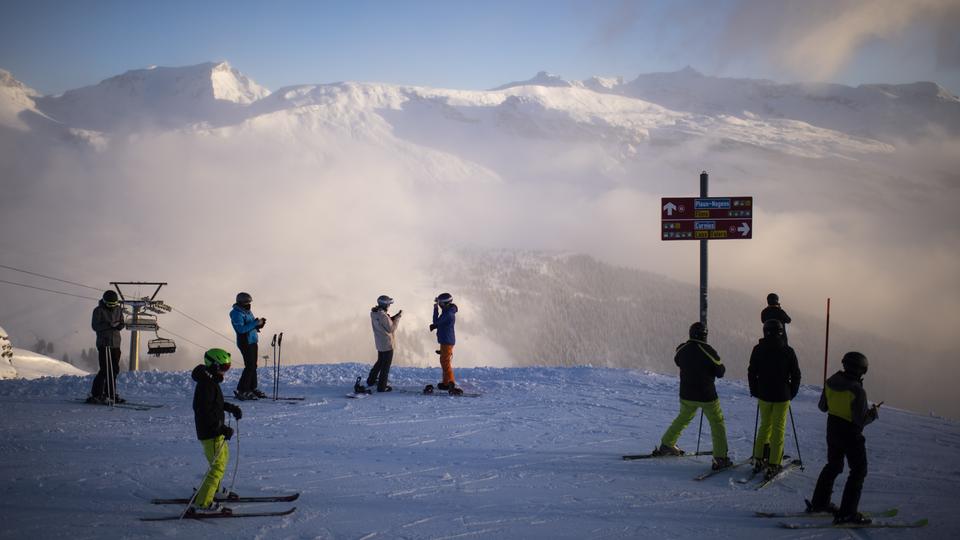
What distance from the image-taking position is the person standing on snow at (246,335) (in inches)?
509

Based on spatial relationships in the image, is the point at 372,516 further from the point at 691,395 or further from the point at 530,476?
the point at 691,395

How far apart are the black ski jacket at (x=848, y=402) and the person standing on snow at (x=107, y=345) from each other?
40.5 feet

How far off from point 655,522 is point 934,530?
2.96 meters

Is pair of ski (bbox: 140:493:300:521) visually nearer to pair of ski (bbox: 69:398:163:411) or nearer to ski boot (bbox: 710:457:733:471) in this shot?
ski boot (bbox: 710:457:733:471)

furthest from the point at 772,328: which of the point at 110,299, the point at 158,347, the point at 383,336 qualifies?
the point at 158,347

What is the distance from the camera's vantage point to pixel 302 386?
1533cm

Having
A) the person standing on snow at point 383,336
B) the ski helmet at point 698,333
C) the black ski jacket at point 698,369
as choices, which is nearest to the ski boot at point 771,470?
the black ski jacket at point 698,369

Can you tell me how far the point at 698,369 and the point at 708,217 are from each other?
9.17 m

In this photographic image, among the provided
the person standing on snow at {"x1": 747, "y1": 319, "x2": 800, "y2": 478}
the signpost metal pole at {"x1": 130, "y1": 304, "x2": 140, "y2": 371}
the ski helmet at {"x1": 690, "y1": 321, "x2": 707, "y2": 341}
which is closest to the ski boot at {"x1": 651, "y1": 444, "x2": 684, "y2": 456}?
the person standing on snow at {"x1": 747, "y1": 319, "x2": 800, "y2": 478}

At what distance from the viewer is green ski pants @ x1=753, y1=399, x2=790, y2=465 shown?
7996 millimetres

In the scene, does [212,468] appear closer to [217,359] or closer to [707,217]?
[217,359]

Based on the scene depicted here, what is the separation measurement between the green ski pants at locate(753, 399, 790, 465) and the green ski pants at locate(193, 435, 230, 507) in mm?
6641

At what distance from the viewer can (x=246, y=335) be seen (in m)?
13.0

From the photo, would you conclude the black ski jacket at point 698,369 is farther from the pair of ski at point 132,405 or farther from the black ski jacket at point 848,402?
the pair of ski at point 132,405
